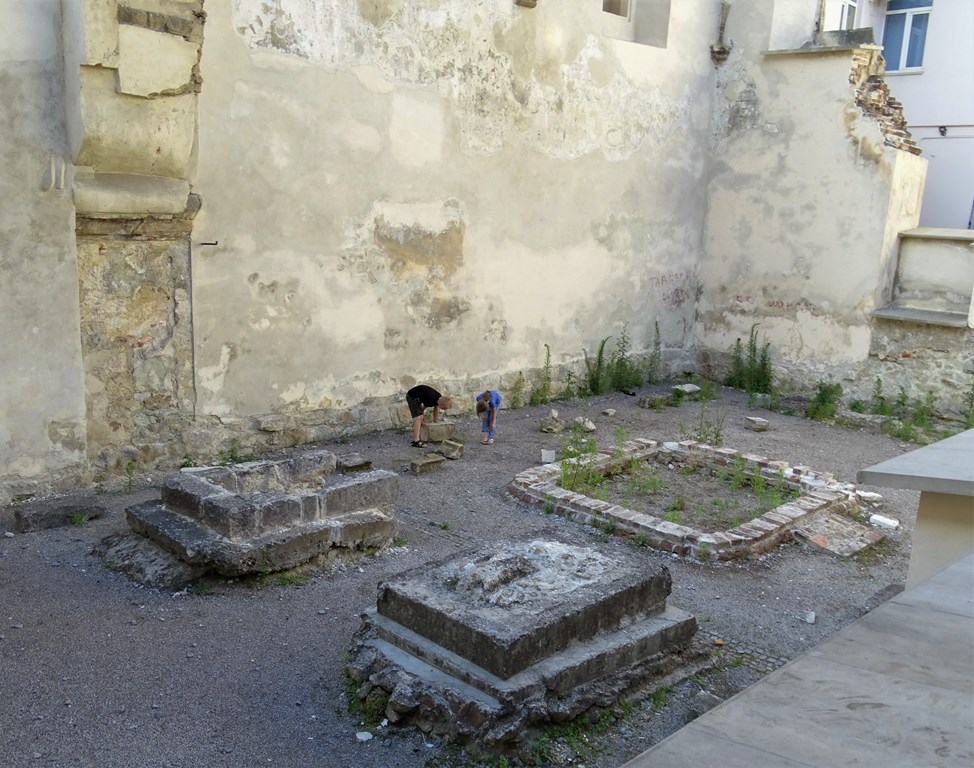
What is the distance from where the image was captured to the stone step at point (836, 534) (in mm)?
6973

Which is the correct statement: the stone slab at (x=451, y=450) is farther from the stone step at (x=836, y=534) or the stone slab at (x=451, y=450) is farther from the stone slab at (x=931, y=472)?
the stone slab at (x=931, y=472)

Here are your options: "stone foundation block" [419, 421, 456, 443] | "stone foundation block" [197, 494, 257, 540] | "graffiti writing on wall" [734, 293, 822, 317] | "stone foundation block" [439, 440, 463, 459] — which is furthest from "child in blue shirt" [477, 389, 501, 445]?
"graffiti writing on wall" [734, 293, 822, 317]

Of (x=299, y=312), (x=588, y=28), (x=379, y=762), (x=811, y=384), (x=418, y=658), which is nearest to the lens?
(x=379, y=762)

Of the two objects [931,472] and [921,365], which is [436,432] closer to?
[931,472]

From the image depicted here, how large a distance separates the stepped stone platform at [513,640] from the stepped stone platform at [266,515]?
4.10 feet

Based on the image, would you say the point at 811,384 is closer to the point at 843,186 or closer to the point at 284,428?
the point at 843,186

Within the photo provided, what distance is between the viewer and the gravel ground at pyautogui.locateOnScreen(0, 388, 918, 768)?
13.6 ft

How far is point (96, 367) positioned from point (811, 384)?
940 centimetres

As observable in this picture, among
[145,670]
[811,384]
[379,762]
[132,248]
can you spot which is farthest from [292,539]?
[811,384]

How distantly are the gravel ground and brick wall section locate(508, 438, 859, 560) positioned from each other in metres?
0.13

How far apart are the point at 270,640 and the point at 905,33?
16.7 metres

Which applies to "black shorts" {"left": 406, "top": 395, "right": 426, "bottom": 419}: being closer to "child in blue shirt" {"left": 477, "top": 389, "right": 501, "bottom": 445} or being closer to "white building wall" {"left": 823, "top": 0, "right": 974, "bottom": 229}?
"child in blue shirt" {"left": 477, "top": 389, "right": 501, "bottom": 445}

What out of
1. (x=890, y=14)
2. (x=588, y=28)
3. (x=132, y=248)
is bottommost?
(x=132, y=248)

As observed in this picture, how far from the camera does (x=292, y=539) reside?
19.4 ft
